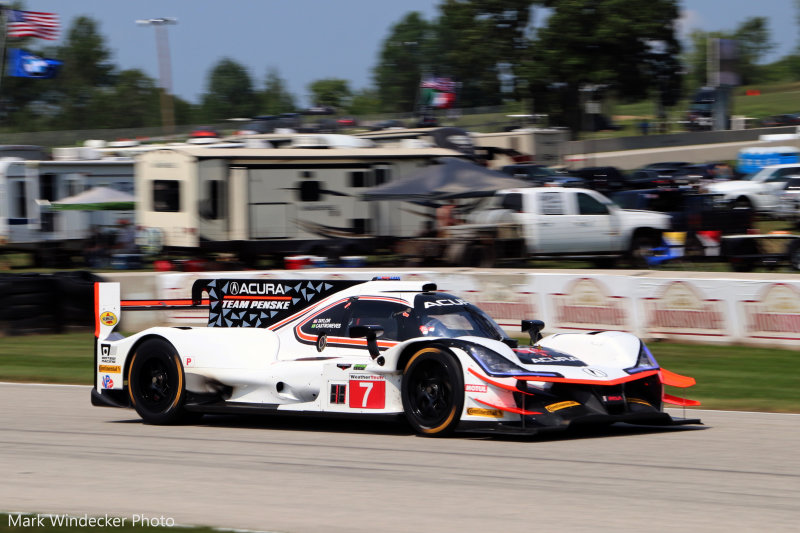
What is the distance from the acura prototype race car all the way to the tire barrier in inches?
338

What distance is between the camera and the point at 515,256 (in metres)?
23.9

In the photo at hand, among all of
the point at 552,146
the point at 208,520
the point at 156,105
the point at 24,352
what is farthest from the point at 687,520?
the point at 156,105

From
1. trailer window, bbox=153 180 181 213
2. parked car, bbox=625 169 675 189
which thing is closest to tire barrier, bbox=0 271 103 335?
trailer window, bbox=153 180 181 213

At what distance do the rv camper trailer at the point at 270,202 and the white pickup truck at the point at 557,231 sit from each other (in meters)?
4.35

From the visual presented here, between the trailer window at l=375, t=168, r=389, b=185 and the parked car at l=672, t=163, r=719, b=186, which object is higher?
the parked car at l=672, t=163, r=719, b=186

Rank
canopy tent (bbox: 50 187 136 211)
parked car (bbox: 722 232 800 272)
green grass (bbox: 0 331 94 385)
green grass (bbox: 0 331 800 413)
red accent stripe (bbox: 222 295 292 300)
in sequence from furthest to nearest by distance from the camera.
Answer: canopy tent (bbox: 50 187 136 211) < parked car (bbox: 722 232 800 272) < green grass (bbox: 0 331 94 385) < green grass (bbox: 0 331 800 413) < red accent stripe (bbox: 222 295 292 300)

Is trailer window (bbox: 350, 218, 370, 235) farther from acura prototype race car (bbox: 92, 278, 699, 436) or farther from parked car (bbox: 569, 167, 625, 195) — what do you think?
acura prototype race car (bbox: 92, 278, 699, 436)

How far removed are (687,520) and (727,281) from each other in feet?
32.7

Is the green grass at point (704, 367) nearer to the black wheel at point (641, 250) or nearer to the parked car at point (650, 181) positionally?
the black wheel at point (641, 250)

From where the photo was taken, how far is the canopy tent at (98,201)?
3019 centimetres

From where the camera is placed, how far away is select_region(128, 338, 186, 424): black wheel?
1006 centimetres

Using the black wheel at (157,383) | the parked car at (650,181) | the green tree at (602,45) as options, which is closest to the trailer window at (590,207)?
the parked car at (650,181)

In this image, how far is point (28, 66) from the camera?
45.9m

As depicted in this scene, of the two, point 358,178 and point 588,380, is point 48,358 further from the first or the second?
point 358,178
